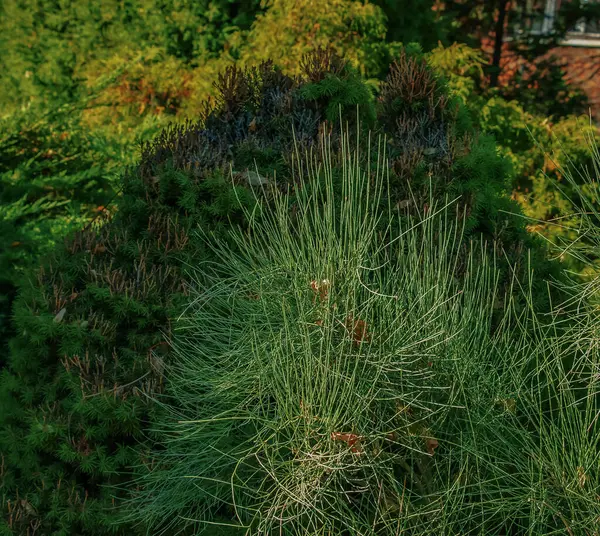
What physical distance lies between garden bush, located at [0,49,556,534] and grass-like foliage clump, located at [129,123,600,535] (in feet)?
1.01

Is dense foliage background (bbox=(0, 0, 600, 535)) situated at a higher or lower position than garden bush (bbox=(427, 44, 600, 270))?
higher

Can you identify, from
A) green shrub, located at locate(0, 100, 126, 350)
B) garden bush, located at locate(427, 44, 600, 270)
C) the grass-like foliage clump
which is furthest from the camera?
garden bush, located at locate(427, 44, 600, 270)

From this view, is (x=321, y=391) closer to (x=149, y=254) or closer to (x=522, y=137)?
(x=149, y=254)

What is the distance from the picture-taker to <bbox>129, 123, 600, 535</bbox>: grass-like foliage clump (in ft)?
9.59

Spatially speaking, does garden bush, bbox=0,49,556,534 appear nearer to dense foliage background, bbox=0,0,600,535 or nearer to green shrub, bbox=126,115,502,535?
dense foliage background, bbox=0,0,600,535

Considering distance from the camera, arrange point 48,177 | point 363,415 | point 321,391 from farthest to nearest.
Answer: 1. point 48,177
2. point 363,415
3. point 321,391

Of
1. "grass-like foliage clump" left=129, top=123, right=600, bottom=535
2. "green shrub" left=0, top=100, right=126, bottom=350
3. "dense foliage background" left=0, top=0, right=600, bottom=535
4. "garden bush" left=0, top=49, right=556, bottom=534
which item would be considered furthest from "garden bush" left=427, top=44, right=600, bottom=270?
"grass-like foliage clump" left=129, top=123, right=600, bottom=535

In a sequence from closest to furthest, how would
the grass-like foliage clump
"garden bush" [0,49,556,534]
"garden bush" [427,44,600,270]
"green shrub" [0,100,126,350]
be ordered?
the grass-like foliage clump < "garden bush" [0,49,556,534] < "green shrub" [0,100,126,350] < "garden bush" [427,44,600,270]

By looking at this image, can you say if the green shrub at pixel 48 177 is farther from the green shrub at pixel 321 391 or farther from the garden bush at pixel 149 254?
the green shrub at pixel 321 391

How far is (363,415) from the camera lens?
313cm

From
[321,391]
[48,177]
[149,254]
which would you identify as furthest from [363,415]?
[48,177]

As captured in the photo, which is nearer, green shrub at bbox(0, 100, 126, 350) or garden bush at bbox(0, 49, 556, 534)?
garden bush at bbox(0, 49, 556, 534)

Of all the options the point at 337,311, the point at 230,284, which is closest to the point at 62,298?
the point at 230,284

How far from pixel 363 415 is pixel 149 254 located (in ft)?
5.09
